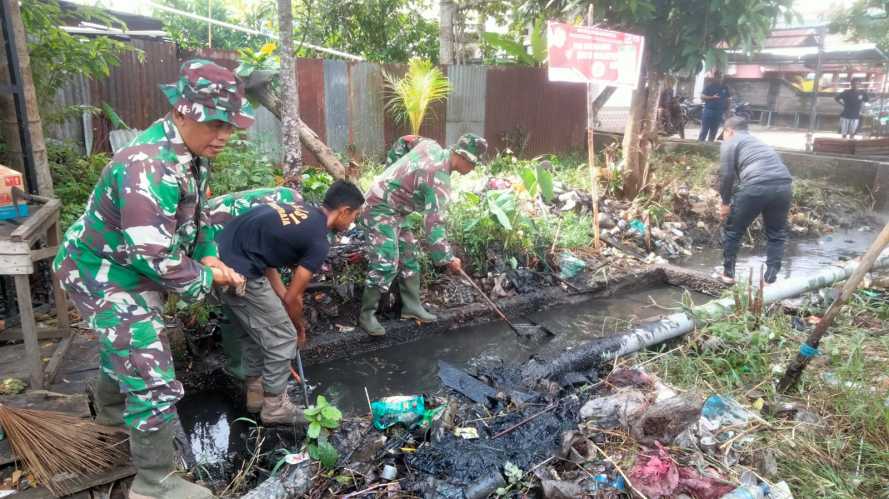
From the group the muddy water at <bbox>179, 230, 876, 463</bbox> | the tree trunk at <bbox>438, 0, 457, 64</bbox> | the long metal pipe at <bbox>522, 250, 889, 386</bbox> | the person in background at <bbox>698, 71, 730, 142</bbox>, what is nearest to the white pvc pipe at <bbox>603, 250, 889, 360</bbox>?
the long metal pipe at <bbox>522, 250, 889, 386</bbox>

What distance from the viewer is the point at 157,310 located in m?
2.54

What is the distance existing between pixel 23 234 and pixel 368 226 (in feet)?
8.55

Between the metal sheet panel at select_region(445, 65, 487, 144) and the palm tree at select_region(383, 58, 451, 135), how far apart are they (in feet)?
2.46

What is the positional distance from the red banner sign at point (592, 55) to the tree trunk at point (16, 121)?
15.6 ft

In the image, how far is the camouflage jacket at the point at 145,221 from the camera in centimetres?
224

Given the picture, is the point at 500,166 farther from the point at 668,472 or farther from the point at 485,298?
the point at 668,472

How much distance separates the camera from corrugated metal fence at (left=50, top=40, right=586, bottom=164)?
23.9ft

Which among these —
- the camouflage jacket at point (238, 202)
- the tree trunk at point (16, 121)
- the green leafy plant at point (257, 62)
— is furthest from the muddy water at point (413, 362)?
the green leafy plant at point (257, 62)

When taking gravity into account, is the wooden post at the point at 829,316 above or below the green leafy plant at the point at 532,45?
below

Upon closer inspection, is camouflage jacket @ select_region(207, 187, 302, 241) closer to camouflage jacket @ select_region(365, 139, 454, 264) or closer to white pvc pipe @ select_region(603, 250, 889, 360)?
camouflage jacket @ select_region(365, 139, 454, 264)

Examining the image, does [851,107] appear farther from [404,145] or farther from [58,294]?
[58,294]

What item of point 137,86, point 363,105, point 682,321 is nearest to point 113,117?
point 137,86

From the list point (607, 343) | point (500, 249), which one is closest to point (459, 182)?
point (500, 249)

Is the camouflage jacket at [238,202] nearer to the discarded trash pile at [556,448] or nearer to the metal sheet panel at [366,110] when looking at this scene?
the discarded trash pile at [556,448]
